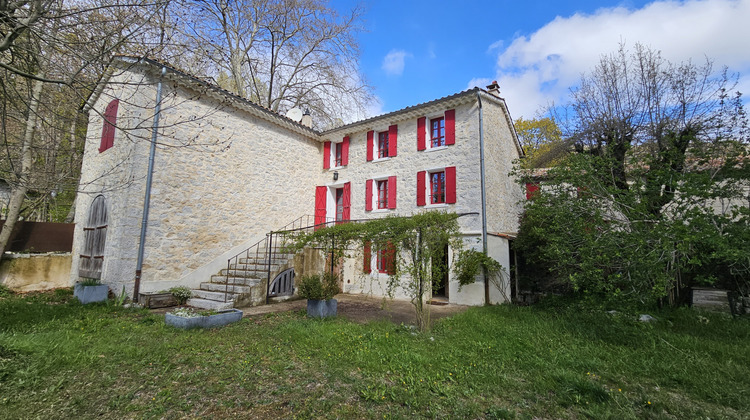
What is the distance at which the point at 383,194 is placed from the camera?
38.8ft

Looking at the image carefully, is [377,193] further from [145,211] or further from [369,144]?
[145,211]

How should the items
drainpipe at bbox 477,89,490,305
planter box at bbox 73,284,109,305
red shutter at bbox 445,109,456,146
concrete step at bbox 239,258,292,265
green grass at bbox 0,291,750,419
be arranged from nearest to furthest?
green grass at bbox 0,291,750,419 → planter box at bbox 73,284,109,305 → drainpipe at bbox 477,89,490,305 → concrete step at bbox 239,258,292,265 → red shutter at bbox 445,109,456,146

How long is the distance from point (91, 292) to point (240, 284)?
315 cm

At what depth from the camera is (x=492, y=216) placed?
10.1m

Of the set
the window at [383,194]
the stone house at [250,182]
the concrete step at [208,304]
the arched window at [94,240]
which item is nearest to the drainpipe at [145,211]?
the stone house at [250,182]

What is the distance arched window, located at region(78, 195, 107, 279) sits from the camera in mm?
8430

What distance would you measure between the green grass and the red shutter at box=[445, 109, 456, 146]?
6313 millimetres

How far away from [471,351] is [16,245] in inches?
506

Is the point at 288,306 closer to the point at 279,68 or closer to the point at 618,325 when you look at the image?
the point at 618,325

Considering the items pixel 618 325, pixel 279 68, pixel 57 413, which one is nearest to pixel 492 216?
pixel 618 325

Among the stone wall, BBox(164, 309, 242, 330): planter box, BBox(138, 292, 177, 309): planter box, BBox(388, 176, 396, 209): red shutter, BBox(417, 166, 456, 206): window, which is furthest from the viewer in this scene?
BBox(388, 176, 396, 209): red shutter

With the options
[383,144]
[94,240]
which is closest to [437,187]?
[383,144]

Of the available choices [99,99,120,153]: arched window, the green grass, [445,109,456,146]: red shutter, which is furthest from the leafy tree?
[99,99,120,153]: arched window

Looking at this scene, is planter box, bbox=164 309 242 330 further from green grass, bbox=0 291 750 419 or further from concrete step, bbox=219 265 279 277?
concrete step, bbox=219 265 279 277
